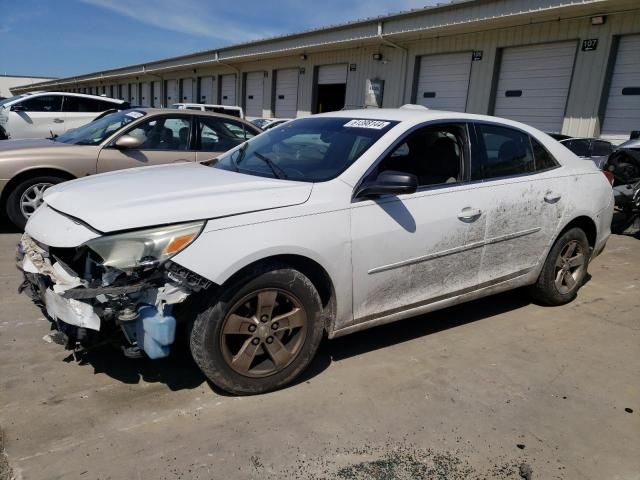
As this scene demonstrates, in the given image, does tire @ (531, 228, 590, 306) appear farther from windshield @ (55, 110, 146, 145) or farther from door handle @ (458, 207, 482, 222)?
windshield @ (55, 110, 146, 145)

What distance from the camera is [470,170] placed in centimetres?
352

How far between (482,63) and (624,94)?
3.78m

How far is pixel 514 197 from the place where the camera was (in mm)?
3678

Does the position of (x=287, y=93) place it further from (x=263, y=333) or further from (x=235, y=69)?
(x=263, y=333)

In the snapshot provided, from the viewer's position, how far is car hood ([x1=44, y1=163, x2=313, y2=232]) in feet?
8.18

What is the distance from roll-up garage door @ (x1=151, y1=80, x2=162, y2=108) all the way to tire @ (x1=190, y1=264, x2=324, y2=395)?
35474mm

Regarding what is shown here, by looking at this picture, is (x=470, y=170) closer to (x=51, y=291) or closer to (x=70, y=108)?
(x=51, y=291)

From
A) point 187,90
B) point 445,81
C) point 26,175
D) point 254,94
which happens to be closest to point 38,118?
point 26,175

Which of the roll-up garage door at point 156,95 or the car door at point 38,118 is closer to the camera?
the car door at point 38,118

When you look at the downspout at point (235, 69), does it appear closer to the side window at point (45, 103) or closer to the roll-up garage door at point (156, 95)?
the roll-up garage door at point (156, 95)

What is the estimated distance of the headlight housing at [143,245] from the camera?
93.4 inches

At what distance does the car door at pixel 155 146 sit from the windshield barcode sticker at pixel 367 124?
332 centimetres

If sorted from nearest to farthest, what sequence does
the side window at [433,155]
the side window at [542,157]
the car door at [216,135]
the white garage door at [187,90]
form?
1. the side window at [433,155]
2. the side window at [542,157]
3. the car door at [216,135]
4. the white garage door at [187,90]

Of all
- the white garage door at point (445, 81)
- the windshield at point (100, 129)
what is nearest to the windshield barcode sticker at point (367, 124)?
the windshield at point (100, 129)
